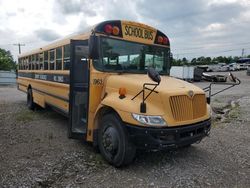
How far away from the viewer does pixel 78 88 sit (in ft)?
17.1

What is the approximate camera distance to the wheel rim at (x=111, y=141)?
14.5ft

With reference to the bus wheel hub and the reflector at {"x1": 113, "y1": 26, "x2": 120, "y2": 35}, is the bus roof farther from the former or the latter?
the bus wheel hub

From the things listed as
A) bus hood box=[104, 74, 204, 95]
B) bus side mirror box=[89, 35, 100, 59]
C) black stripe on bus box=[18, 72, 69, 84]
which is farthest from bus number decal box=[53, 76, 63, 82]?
bus side mirror box=[89, 35, 100, 59]

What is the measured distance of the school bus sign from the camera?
5250 mm

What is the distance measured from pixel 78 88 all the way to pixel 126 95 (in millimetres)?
1217

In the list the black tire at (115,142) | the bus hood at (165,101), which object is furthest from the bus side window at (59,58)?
the black tire at (115,142)

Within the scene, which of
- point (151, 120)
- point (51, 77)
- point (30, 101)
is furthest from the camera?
point (30, 101)

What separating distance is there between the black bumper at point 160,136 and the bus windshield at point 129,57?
1414 mm

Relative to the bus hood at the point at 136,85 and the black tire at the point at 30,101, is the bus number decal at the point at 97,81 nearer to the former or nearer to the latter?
the bus hood at the point at 136,85

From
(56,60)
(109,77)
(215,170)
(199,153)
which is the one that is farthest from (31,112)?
(215,170)

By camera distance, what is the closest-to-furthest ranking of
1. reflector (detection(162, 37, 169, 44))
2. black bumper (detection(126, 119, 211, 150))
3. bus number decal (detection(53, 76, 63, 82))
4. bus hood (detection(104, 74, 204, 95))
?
black bumper (detection(126, 119, 211, 150)), bus hood (detection(104, 74, 204, 95)), reflector (detection(162, 37, 169, 44)), bus number decal (detection(53, 76, 63, 82))

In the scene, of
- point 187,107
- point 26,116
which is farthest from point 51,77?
point 187,107

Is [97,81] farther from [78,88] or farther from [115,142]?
[115,142]

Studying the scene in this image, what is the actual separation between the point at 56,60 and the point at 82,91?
2.49 meters
